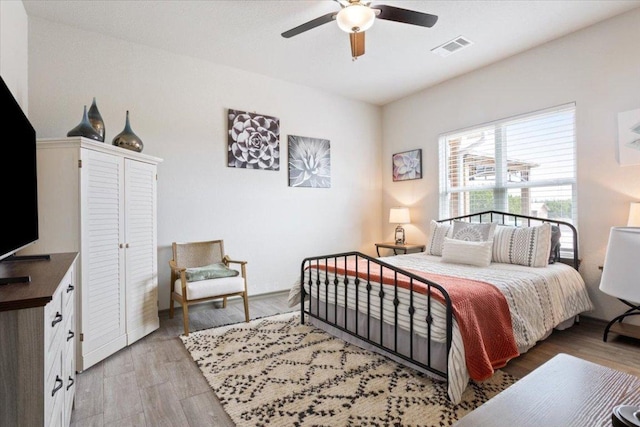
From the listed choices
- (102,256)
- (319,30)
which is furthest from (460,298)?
(319,30)

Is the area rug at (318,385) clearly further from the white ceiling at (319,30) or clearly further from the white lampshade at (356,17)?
the white ceiling at (319,30)

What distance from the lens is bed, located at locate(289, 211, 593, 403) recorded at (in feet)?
6.28

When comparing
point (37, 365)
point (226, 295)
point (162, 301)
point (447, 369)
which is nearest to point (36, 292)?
point (37, 365)

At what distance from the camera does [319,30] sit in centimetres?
313

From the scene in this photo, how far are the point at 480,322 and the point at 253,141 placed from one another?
322 centimetres

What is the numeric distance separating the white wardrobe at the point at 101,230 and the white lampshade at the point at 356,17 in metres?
1.99

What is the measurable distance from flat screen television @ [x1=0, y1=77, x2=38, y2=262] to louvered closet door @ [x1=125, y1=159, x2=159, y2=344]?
0.86m

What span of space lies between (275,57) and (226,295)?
104 inches

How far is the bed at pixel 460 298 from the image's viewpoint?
1915mm

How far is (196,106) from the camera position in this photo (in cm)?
374

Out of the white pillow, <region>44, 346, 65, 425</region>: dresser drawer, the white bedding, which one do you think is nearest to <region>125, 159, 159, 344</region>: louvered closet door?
the white bedding

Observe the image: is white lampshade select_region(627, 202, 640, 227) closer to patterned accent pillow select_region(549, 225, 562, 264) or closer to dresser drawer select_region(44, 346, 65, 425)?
patterned accent pillow select_region(549, 225, 562, 264)

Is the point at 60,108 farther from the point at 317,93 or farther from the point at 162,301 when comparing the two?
the point at 317,93

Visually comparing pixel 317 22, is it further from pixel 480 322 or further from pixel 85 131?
pixel 480 322
